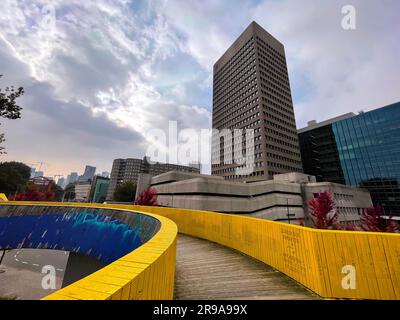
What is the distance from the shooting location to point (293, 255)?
250 inches

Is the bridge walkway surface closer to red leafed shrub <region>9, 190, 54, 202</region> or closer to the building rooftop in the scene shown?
red leafed shrub <region>9, 190, 54, 202</region>

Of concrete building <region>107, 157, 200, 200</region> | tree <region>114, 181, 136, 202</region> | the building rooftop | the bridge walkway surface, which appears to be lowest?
the bridge walkway surface

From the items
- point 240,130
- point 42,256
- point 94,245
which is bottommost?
point 42,256

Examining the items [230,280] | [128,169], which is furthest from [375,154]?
[128,169]

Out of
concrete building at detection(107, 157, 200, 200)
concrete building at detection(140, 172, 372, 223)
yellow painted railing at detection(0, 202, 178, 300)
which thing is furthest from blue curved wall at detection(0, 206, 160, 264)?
concrete building at detection(107, 157, 200, 200)

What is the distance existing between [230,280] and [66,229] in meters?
16.0

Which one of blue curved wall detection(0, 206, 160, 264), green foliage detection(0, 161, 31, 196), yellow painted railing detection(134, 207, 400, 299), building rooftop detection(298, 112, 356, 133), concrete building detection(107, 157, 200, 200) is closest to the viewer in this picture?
yellow painted railing detection(134, 207, 400, 299)

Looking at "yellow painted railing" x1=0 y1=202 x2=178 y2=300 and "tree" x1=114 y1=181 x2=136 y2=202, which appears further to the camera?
"tree" x1=114 y1=181 x2=136 y2=202

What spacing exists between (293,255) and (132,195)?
240 ft

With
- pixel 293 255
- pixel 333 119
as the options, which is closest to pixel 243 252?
pixel 293 255

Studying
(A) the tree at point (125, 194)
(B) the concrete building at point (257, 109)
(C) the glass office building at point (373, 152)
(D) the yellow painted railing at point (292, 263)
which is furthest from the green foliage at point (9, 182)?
(C) the glass office building at point (373, 152)

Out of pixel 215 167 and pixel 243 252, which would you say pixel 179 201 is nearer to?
pixel 243 252

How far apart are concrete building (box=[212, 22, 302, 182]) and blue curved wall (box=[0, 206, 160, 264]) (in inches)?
2248

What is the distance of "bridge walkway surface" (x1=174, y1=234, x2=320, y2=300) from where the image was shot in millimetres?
5250
